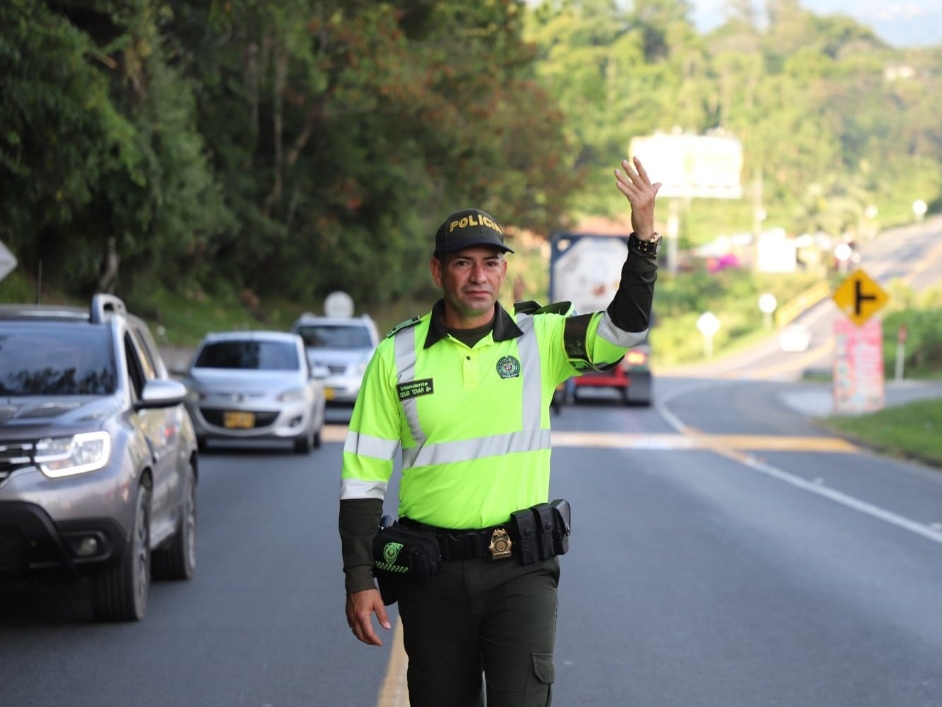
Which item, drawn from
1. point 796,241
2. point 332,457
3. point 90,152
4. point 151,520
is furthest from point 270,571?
point 796,241

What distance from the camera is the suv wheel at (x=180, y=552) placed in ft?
34.5

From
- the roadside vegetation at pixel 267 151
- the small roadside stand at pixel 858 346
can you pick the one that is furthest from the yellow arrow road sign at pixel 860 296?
the roadside vegetation at pixel 267 151

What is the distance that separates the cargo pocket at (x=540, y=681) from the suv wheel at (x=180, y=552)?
607 centimetres

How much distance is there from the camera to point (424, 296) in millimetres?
65938

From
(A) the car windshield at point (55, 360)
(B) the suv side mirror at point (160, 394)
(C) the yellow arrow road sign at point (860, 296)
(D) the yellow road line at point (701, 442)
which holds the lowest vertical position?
(D) the yellow road line at point (701, 442)

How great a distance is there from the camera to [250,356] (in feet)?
74.5

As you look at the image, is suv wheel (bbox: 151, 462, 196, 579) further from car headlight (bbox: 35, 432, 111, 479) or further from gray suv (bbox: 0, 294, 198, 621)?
car headlight (bbox: 35, 432, 111, 479)

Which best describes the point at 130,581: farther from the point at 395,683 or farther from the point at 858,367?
the point at 858,367

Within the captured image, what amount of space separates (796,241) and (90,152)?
110m

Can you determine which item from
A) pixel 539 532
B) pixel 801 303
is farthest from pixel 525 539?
pixel 801 303

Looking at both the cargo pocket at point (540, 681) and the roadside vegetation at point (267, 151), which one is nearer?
the cargo pocket at point (540, 681)

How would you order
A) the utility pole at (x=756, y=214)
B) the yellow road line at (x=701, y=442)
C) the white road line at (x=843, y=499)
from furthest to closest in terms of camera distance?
the utility pole at (x=756, y=214)
the yellow road line at (x=701, y=442)
the white road line at (x=843, y=499)

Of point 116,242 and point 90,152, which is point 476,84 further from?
point 90,152

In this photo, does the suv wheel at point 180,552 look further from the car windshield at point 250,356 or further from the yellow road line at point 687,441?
the yellow road line at point 687,441
